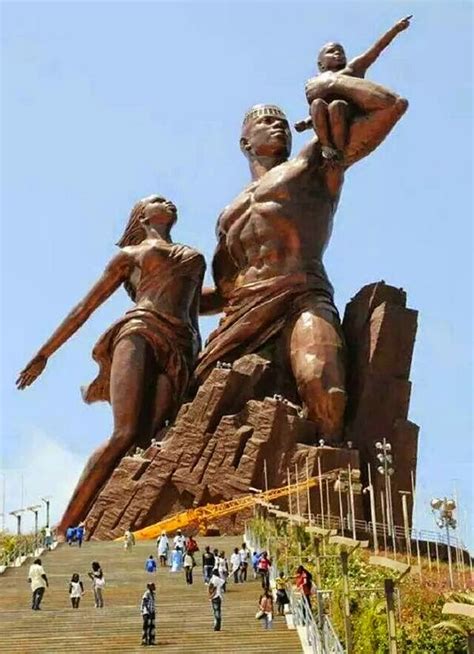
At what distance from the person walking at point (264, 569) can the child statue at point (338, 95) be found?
14184 millimetres

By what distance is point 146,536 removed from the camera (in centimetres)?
2775

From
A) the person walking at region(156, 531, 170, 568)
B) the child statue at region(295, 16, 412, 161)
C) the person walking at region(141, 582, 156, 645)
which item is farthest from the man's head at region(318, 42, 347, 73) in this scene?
the person walking at region(141, 582, 156, 645)

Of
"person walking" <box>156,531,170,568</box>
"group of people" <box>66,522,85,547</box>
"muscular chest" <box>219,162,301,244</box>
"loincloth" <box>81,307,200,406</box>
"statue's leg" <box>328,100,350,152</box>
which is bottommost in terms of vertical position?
"person walking" <box>156,531,170,568</box>

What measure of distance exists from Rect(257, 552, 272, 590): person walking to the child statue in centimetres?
1418

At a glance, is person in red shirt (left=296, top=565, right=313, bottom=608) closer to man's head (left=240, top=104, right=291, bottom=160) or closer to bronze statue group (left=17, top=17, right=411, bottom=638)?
bronze statue group (left=17, top=17, right=411, bottom=638)

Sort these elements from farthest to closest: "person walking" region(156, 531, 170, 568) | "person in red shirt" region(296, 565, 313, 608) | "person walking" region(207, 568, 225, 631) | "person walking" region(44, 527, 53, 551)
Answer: "person walking" region(44, 527, 53, 551) → "person walking" region(156, 531, 170, 568) → "person walking" region(207, 568, 225, 631) → "person in red shirt" region(296, 565, 313, 608)

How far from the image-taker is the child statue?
99.2 ft

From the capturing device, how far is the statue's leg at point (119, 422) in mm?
31172

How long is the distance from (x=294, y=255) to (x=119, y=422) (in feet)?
20.8

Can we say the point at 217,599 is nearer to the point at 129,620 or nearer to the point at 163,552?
the point at 129,620

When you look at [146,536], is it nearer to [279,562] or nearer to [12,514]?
[12,514]

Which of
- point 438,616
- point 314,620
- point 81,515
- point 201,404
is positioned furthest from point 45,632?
point 81,515

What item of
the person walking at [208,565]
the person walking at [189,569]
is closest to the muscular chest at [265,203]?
the person walking at [208,565]

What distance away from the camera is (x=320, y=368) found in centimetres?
2856
